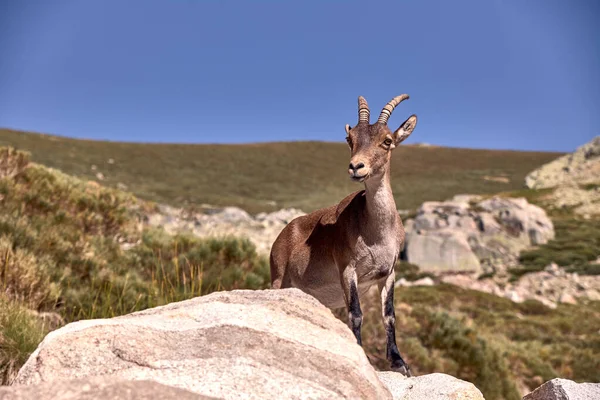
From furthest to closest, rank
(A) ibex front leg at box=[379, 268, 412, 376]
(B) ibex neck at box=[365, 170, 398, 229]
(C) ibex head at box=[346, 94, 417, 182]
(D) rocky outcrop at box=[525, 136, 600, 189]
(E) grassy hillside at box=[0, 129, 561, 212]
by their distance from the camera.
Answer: (E) grassy hillside at box=[0, 129, 561, 212], (D) rocky outcrop at box=[525, 136, 600, 189], (B) ibex neck at box=[365, 170, 398, 229], (A) ibex front leg at box=[379, 268, 412, 376], (C) ibex head at box=[346, 94, 417, 182]

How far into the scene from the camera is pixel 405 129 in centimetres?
642

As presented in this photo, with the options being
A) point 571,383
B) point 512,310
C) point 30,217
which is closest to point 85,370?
point 571,383

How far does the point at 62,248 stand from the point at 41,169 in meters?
6.07

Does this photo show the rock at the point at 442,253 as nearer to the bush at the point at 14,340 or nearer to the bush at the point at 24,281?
the bush at the point at 24,281

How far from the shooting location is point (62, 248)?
10.3 meters

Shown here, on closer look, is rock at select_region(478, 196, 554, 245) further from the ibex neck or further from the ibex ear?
the ibex neck

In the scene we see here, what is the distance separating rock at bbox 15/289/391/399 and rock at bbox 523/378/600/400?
2091 millimetres

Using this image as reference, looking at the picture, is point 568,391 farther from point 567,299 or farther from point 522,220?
point 522,220

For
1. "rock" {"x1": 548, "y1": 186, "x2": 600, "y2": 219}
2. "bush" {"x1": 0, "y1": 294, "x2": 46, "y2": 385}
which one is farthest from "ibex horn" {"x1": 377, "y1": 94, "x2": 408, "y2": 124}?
"rock" {"x1": 548, "y1": 186, "x2": 600, "y2": 219}

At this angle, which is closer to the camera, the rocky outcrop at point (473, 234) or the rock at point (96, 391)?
the rock at point (96, 391)

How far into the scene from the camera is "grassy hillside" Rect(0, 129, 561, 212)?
315 ft

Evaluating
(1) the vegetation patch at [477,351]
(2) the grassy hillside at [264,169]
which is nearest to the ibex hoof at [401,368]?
(1) the vegetation patch at [477,351]

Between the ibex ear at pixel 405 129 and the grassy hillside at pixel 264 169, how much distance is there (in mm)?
77408

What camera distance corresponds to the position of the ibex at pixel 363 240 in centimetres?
582
